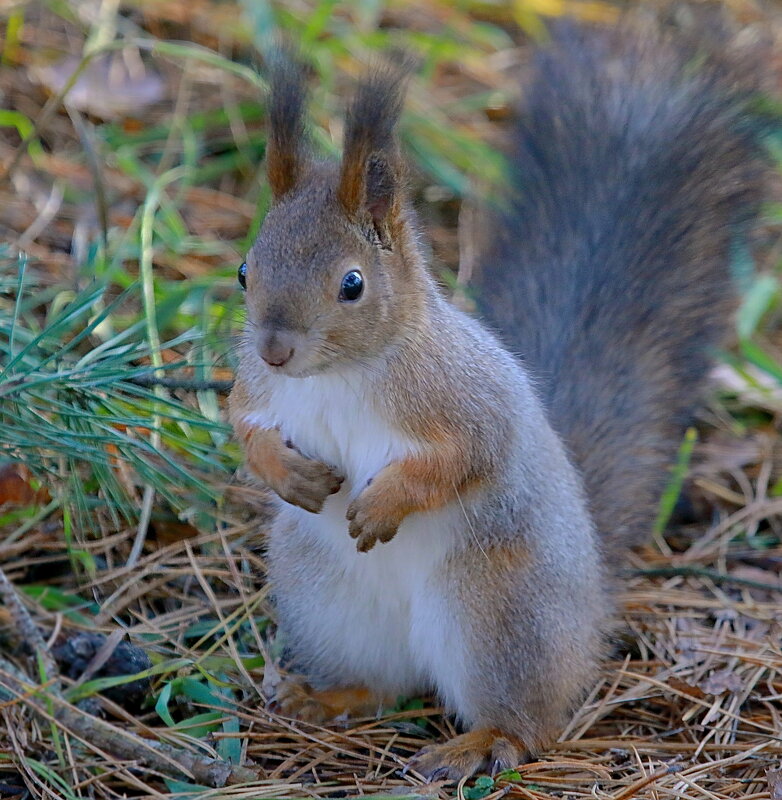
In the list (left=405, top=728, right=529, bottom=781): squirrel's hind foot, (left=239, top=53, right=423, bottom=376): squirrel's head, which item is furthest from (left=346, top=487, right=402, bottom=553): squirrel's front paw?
(left=405, top=728, right=529, bottom=781): squirrel's hind foot

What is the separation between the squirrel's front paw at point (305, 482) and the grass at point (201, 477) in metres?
0.22

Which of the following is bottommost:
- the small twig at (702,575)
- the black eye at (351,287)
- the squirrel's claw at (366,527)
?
the small twig at (702,575)

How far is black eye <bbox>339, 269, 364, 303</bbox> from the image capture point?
5.46 ft

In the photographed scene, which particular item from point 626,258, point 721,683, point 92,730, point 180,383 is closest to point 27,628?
point 92,730

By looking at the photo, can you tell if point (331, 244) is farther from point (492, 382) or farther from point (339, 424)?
point (492, 382)

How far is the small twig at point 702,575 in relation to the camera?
236 centimetres

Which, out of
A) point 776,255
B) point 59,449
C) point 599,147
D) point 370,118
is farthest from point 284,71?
point 776,255

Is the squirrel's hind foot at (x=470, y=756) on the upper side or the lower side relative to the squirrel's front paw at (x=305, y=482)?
lower

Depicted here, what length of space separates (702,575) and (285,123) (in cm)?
130

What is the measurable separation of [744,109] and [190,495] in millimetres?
1394

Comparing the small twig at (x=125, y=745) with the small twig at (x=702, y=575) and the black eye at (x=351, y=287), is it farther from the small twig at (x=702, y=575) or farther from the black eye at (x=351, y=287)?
the small twig at (x=702, y=575)

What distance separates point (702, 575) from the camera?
2420 mm

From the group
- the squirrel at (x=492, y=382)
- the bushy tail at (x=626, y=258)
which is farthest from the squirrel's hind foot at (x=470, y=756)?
the bushy tail at (x=626, y=258)

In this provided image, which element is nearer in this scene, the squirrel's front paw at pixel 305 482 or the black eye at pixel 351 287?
the black eye at pixel 351 287
